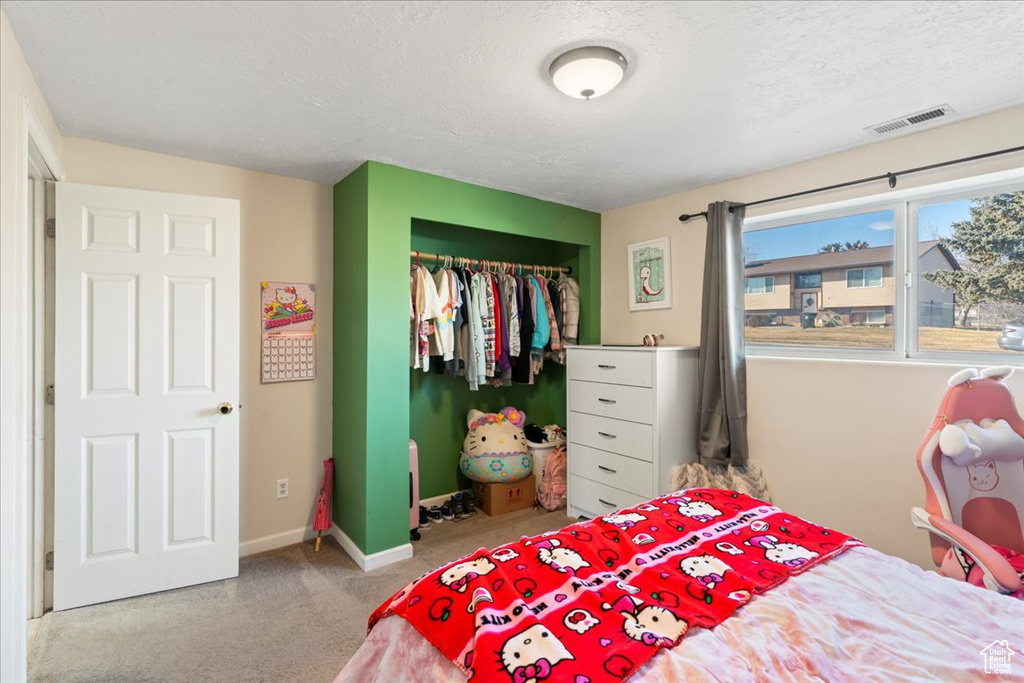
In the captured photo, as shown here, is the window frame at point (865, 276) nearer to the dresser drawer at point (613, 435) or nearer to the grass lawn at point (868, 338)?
the grass lawn at point (868, 338)

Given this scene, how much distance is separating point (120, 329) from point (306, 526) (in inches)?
61.0

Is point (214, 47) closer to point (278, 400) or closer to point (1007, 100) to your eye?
point (278, 400)

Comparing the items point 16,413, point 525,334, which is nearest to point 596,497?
point 525,334

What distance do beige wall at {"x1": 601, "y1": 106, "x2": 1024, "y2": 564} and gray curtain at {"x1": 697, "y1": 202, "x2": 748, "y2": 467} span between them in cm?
12

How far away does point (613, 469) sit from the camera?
10.2ft

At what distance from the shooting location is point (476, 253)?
3.75 meters

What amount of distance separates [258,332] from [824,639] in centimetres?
295

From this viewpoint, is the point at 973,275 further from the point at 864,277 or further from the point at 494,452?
the point at 494,452

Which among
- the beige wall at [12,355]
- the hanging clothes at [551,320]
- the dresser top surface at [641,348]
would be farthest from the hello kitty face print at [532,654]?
the hanging clothes at [551,320]

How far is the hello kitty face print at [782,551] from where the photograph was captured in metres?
1.45

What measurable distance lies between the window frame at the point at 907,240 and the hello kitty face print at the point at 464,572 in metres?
2.36

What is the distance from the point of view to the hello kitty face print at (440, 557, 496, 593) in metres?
1.28

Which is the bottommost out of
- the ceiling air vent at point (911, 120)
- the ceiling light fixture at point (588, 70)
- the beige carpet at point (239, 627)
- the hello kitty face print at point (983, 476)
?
the beige carpet at point (239, 627)

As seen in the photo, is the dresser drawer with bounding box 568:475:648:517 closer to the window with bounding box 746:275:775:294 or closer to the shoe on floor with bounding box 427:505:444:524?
the shoe on floor with bounding box 427:505:444:524
